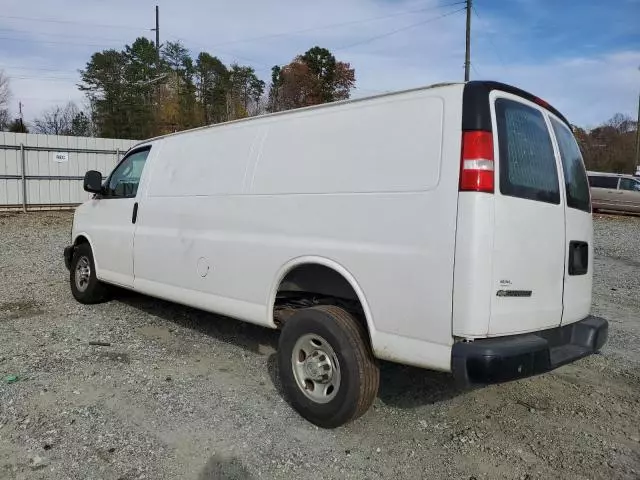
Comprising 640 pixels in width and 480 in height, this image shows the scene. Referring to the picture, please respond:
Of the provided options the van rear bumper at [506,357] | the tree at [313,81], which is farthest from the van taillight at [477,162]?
the tree at [313,81]

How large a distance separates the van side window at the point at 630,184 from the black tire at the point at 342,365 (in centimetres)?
2364

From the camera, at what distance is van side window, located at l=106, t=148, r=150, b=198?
5.73 m

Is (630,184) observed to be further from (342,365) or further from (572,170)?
(342,365)

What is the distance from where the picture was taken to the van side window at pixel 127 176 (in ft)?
18.8

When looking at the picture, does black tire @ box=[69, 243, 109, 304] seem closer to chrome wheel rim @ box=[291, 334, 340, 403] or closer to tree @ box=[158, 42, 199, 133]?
chrome wheel rim @ box=[291, 334, 340, 403]

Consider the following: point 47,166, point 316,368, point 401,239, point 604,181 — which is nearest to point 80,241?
point 316,368

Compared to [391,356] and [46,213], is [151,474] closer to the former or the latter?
[391,356]

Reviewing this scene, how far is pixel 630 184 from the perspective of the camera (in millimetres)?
23109

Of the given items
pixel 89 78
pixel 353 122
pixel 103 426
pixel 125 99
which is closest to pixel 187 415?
pixel 103 426

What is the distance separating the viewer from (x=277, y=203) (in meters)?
3.91

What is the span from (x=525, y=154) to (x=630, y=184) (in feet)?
76.6

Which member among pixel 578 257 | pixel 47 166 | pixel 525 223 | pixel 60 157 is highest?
pixel 60 157

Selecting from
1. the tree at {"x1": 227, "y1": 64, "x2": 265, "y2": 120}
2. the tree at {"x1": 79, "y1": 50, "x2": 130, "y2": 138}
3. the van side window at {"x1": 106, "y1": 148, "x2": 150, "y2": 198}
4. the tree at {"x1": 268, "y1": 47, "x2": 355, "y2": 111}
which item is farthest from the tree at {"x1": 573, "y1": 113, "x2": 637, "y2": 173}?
the van side window at {"x1": 106, "y1": 148, "x2": 150, "y2": 198}

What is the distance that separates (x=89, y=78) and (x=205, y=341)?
40550mm
